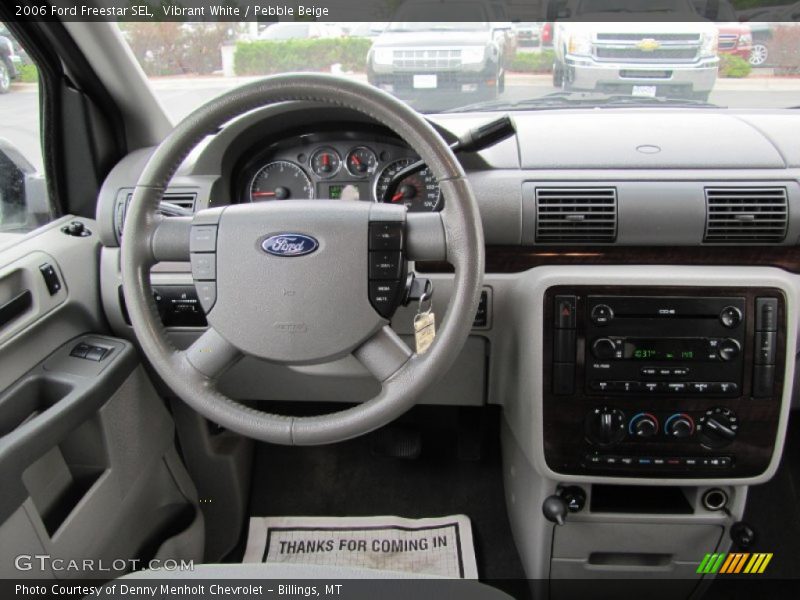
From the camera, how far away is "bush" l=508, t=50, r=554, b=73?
180cm

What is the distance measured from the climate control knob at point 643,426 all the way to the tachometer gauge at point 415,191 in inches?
26.1

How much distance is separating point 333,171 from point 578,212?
23.8 inches

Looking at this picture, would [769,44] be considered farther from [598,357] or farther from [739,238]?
[598,357]

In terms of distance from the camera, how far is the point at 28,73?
1.68 meters

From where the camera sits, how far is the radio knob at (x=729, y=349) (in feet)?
4.54

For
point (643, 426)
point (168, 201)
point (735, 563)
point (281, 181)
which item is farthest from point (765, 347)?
point (168, 201)

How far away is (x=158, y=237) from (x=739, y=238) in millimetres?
1235

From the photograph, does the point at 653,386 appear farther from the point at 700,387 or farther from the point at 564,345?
the point at 564,345

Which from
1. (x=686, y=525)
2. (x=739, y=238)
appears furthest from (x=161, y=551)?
(x=739, y=238)

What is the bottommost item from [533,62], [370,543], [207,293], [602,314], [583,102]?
[370,543]

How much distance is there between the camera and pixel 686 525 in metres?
1.55

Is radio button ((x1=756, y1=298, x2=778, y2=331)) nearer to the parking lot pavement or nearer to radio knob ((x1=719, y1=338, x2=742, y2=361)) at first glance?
radio knob ((x1=719, y1=338, x2=742, y2=361))

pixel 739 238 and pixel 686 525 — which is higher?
pixel 739 238

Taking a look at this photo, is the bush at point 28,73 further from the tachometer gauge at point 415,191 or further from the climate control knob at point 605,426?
the climate control knob at point 605,426
